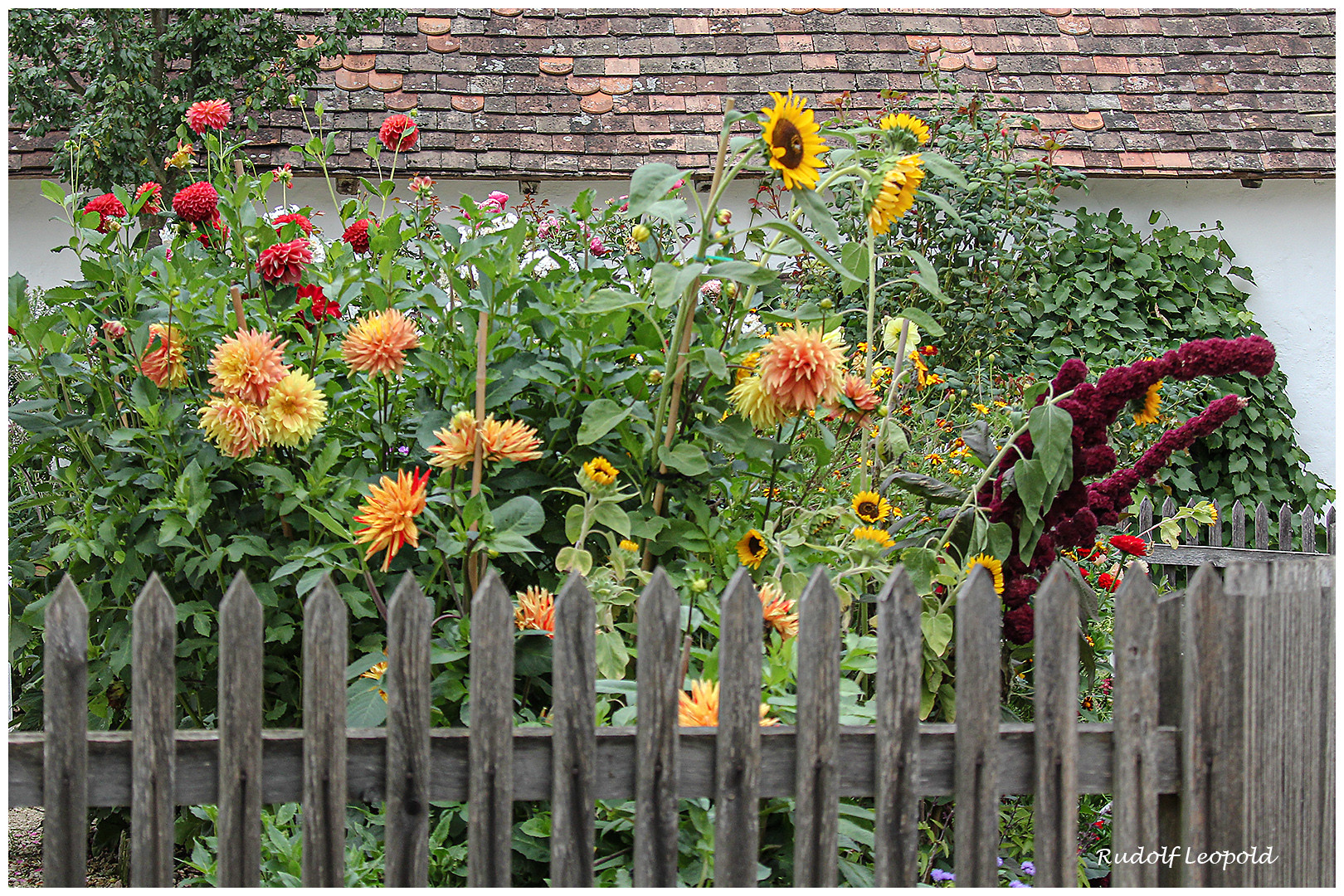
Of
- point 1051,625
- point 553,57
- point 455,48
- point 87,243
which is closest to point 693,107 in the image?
point 553,57

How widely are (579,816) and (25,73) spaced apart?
15.7ft

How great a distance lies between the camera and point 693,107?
5.50 m

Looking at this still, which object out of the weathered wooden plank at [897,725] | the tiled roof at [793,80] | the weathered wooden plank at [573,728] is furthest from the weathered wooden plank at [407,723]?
the tiled roof at [793,80]

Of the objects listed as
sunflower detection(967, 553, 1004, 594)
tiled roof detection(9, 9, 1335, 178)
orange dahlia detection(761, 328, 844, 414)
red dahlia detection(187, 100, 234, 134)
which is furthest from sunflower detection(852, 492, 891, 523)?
tiled roof detection(9, 9, 1335, 178)

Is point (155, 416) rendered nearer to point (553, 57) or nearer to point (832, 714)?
point (832, 714)

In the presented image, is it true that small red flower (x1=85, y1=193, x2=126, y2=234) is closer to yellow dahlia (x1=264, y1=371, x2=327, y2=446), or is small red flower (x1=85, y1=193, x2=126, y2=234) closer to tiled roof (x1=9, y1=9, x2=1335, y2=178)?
yellow dahlia (x1=264, y1=371, x2=327, y2=446)

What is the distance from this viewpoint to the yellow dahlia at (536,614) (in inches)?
59.7

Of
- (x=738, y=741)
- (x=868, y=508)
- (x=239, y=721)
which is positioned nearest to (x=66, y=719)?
(x=239, y=721)

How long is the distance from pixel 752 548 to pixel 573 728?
0.52 m

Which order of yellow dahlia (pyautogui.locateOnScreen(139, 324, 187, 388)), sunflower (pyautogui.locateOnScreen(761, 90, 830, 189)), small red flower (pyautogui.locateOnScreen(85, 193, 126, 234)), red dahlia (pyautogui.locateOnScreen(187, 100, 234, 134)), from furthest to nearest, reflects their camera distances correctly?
red dahlia (pyautogui.locateOnScreen(187, 100, 234, 134)) → small red flower (pyautogui.locateOnScreen(85, 193, 126, 234)) → yellow dahlia (pyautogui.locateOnScreen(139, 324, 187, 388)) → sunflower (pyautogui.locateOnScreen(761, 90, 830, 189))

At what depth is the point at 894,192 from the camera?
1548 millimetres

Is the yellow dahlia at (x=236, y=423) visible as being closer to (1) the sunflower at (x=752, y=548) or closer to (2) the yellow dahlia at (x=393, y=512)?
(2) the yellow dahlia at (x=393, y=512)

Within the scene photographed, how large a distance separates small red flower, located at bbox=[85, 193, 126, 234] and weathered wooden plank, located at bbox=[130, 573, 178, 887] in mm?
1036

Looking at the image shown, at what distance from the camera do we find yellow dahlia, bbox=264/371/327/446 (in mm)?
1484
